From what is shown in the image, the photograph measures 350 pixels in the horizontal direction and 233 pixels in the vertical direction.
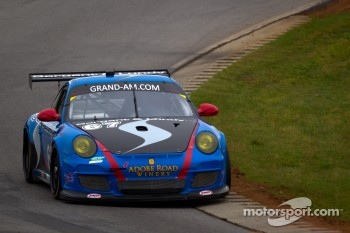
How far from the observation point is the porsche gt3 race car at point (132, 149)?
43.2 ft

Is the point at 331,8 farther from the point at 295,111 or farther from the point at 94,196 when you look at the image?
the point at 94,196

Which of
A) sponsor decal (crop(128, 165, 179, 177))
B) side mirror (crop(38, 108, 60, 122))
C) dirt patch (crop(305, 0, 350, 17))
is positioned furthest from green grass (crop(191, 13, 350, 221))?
side mirror (crop(38, 108, 60, 122))

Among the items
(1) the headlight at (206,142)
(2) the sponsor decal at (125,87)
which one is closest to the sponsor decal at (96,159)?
(1) the headlight at (206,142)

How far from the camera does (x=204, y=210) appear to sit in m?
13.1

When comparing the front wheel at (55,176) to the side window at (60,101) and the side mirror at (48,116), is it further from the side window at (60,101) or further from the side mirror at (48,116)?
the side window at (60,101)

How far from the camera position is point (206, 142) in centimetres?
1355

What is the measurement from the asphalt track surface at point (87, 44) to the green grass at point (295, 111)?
4.99 feet

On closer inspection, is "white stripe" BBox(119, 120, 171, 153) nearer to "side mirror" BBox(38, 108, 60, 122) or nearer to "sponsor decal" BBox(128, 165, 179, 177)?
"sponsor decal" BBox(128, 165, 179, 177)

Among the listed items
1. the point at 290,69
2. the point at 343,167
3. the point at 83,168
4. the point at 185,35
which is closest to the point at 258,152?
the point at 343,167

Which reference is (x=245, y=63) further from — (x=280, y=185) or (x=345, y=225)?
(x=345, y=225)

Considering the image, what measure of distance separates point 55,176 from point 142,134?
112 cm

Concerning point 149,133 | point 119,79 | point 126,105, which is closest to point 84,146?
point 149,133

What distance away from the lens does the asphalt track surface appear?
13578 mm

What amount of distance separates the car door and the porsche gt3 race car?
0.06ft
